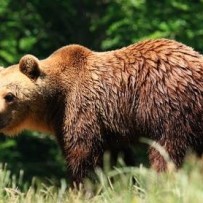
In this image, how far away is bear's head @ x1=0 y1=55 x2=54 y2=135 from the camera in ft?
30.6

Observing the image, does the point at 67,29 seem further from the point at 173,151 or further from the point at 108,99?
the point at 173,151

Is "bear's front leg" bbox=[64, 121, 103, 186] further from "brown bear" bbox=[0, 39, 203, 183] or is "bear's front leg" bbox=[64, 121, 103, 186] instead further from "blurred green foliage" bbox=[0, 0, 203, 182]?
"blurred green foliage" bbox=[0, 0, 203, 182]

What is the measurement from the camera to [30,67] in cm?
941

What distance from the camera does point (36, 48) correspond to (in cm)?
2266

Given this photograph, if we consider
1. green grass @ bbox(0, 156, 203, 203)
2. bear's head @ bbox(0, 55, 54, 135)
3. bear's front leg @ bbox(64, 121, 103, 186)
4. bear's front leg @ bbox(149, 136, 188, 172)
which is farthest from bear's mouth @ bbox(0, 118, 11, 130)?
green grass @ bbox(0, 156, 203, 203)

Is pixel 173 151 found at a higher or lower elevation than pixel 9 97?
lower

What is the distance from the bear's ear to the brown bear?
11 mm

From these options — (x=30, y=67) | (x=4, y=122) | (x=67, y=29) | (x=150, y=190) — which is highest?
(x=67, y=29)

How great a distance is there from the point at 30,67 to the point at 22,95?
322 mm

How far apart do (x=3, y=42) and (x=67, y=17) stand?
3229 mm

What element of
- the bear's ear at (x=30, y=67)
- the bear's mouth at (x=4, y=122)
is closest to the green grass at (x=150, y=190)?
the bear's mouth at (x=4, y=122)

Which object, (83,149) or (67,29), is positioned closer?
(83,149)

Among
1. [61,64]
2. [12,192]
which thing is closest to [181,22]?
[61,64]

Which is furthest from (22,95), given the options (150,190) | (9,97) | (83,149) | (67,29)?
(67,29)
